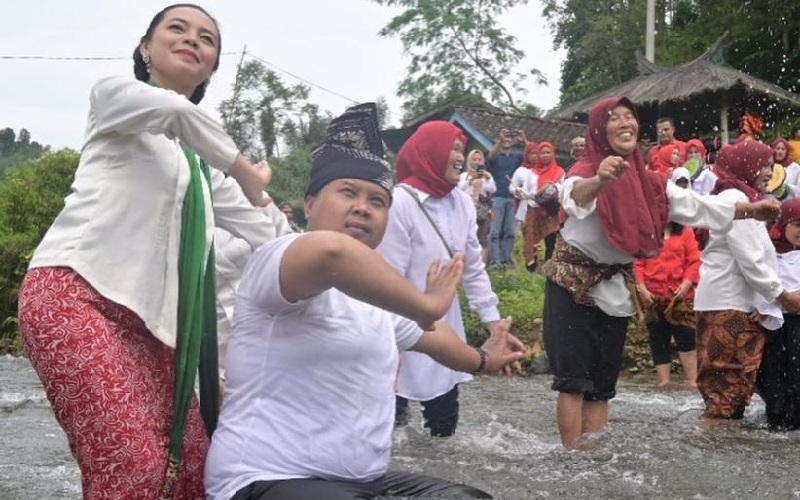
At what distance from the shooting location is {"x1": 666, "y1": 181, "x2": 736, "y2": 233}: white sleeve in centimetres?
512

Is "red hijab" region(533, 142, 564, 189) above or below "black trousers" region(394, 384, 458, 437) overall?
→ above

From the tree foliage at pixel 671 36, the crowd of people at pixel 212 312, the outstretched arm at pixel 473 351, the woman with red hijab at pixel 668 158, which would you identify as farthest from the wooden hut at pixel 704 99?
the crowd of people at pixel 212 312

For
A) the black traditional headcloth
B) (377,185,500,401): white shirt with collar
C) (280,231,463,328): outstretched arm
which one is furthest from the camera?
(377,185,500,401): white shirt with collar

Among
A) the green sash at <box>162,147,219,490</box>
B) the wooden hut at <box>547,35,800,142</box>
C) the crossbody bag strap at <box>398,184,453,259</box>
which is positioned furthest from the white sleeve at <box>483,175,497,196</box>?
the green sash at <box>162,147,219,490</box>

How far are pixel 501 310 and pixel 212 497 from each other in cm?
866

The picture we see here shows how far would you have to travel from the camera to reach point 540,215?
1217 cm

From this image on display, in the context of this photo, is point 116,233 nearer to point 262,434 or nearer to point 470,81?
point 262,434

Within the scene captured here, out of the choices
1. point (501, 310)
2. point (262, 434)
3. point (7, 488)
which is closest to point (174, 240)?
point (262, 434)

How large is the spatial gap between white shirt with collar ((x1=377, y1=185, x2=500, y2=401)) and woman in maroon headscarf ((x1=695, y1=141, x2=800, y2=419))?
4.66 ft

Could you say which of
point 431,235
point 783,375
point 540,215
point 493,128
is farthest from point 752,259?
point 493,128

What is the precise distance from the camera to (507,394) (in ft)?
27.9

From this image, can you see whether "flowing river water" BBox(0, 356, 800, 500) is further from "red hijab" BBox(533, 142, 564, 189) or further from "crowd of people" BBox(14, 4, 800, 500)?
"red hijab" BBox(533, 142, 564, 189)

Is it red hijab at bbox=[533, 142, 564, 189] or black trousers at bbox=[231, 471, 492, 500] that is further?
red hijab at bbox=[533, 142, 564, 189]

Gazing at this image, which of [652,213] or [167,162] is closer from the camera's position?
[167,162]
